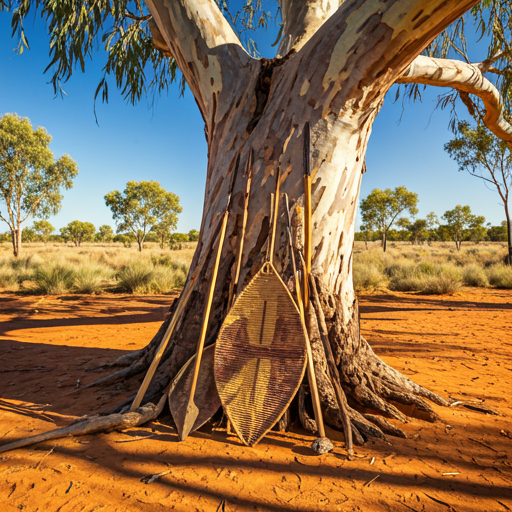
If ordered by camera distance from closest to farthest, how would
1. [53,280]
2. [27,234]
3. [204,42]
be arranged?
[204,42] → [53,280] → [27,234]

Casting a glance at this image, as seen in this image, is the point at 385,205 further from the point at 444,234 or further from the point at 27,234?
the point at 27,234

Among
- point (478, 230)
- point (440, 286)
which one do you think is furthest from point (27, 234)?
point (478, 230)

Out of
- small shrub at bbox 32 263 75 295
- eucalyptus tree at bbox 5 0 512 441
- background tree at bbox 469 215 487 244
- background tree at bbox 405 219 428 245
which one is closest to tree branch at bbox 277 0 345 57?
eucalyptus tree at bbox 5 0 512 441

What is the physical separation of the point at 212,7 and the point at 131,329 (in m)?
4.55

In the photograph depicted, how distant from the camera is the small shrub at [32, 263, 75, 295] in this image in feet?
31.3

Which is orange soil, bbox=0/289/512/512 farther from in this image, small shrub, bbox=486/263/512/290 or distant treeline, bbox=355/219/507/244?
distant treeline, bbox=355/219/507/244

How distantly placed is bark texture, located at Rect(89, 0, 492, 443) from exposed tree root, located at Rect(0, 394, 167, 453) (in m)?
0.23

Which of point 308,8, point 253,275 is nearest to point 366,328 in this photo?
point 253,275

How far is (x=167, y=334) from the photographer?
235 cm

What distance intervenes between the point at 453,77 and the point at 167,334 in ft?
15.1

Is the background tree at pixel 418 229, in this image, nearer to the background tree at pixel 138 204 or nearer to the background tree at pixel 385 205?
the background tree at pixel 385 205

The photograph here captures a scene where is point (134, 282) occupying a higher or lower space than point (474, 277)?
lower

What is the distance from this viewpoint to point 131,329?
17.8 feet

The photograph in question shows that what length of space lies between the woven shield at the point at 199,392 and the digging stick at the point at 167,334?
17cm
